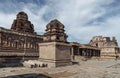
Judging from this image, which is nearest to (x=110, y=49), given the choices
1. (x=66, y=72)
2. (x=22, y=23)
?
(x=22, y=23)

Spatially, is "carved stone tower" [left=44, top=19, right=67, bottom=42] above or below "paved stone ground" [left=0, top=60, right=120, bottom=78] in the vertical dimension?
above

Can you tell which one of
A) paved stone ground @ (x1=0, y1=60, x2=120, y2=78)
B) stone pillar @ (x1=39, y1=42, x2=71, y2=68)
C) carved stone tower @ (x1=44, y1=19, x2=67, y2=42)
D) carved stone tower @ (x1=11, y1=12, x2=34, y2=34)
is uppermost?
carved stone tower @ (x1=11, y1=12, x2=34, y2=34)

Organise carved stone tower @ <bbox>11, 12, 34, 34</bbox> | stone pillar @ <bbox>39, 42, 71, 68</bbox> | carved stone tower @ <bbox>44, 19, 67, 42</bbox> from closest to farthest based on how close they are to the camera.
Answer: stone pillar @ <bbox>39, 42, 71, 68</bbox> < carved stone tower @ <bbox>44, 19, 67, 42</bbox> < carved stone tower @ <bbox>11, 12, 34, 34</bbox>

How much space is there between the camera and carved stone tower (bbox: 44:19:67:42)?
1908 cm

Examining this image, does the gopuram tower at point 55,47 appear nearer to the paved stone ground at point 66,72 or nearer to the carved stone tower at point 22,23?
the paved stone ground at point 66,72

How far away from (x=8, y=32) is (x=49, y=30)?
44.0ft

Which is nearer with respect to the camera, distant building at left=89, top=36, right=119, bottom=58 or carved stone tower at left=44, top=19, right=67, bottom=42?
carved stone tower at left=44, top=19, right=67, bottom=42

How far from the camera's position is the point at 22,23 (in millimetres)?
38906

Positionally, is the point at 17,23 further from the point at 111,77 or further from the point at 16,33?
the point at 111,77

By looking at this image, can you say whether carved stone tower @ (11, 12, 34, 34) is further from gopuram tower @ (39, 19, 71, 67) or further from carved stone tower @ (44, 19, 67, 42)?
carved stone tower @ (44, 19, 67, 42)

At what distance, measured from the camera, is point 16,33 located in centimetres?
3077

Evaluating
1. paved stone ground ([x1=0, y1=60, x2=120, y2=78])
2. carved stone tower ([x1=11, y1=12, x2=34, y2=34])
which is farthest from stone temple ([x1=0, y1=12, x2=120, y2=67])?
paved stone ground ([x1=0, y1=60, x2=120, y2=78])

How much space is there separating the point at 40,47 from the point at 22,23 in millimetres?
20623

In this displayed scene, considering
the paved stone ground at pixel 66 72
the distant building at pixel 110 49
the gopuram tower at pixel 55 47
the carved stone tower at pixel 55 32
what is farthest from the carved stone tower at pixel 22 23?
the distant building at pixel 110 49
